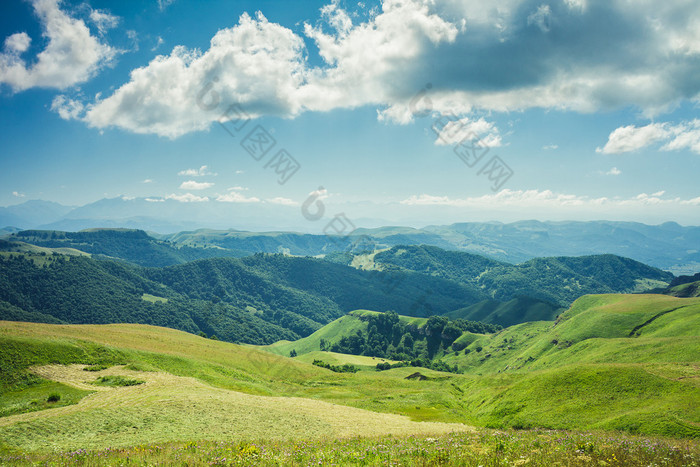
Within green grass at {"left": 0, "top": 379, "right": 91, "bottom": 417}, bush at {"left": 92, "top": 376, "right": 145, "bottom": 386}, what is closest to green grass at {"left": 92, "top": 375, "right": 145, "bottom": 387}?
bush at {"left": 92, "top": 376, "right": 145, "bottom": 386}

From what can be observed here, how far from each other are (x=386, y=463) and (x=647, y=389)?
151ft

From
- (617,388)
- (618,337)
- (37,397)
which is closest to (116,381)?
(37,397)

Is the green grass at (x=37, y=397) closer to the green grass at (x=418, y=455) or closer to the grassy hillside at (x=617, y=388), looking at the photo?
the green grass at (x=418, y=455)

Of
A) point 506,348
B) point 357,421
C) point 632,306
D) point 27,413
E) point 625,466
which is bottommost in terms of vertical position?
point 506,348

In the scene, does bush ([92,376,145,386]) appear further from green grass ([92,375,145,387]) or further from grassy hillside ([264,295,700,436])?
grassy hillside ([264,295,700,436])

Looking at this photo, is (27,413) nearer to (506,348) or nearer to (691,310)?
(691,310)

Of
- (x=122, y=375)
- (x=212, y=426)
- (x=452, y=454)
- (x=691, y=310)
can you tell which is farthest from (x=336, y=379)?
(x=691, y=310)

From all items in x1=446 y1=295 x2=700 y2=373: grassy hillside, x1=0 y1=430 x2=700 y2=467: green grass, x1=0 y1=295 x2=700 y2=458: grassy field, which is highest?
x1=0 y1=430 x2=700 y2=467: green grass

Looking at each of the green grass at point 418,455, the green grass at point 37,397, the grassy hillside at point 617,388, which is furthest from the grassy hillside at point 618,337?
the green grass at point 37,397

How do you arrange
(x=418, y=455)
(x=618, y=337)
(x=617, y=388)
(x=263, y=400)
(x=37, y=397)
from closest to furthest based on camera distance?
(x=418, y=455) → (x=37, y=397) → (x=617, y=388) → (x=263, y=400) → (x=618, y=337)

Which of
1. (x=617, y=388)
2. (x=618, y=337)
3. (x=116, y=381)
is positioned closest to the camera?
(x=617, y=388)

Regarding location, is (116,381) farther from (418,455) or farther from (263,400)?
(418,455)

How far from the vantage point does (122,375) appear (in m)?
51.9

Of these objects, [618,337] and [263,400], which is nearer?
[263,400]
